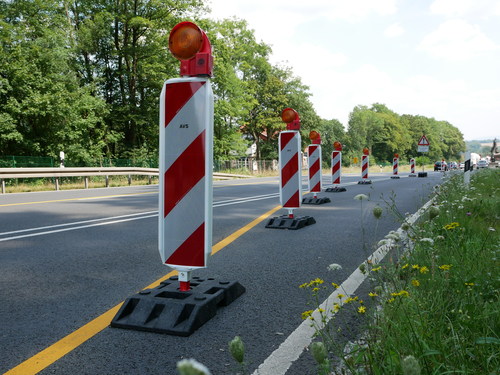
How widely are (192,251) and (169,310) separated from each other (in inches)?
16.7

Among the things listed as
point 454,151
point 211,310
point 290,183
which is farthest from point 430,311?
point 454,151

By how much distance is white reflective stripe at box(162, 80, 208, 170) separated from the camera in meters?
3.12

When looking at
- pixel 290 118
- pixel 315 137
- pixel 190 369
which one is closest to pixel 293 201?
pixel 290 118

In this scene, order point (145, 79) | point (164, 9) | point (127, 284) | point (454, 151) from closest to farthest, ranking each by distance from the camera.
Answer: point (127, 284), point (164, 9), point (145, 79), point (454, 151)

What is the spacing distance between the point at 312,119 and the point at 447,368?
59377 mm

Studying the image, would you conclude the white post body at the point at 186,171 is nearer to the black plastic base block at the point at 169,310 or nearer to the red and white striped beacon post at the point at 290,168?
the black plastic base block at the point at 169,310

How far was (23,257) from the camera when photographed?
4.93m

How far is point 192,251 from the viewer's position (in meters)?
3.13

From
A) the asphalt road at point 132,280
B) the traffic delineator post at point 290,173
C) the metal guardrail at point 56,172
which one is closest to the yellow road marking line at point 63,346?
the asphalt road at point 132,280

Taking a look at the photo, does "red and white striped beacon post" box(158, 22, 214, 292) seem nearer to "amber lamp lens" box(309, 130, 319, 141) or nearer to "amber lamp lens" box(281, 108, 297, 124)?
"amber lamp lens" box(281, 108, 297, 124)

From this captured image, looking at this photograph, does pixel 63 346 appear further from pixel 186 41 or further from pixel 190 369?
pixel 190 369

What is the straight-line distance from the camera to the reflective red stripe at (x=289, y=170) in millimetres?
7102

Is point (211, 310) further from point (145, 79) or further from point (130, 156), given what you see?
point (145, 79)

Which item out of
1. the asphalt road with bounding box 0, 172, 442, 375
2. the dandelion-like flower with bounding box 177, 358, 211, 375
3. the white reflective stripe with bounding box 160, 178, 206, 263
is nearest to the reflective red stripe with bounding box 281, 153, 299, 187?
the asphalt road with bounding box 0, 172, 442, 375
